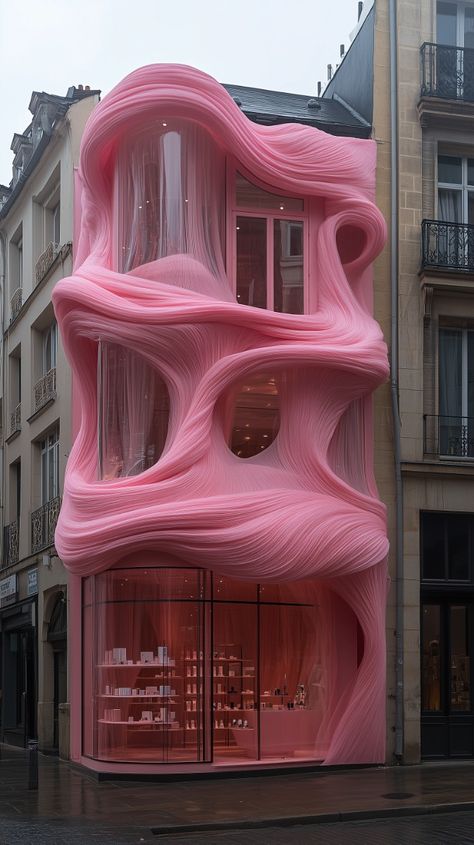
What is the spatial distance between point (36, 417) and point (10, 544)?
185 inches

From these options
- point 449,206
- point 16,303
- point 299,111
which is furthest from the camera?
point 16,303

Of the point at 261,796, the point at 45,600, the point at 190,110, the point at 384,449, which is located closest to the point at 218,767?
the point at 261,796

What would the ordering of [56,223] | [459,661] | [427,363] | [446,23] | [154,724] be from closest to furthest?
[154,724], [459,661], [427,363], [446,23], [56,223]

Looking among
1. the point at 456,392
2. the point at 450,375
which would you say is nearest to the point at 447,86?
the point at 450,375

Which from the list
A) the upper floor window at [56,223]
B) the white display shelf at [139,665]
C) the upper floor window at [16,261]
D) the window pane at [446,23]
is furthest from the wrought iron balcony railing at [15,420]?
the window pane at [446,23]

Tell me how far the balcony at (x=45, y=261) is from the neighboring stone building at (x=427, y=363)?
751 cm

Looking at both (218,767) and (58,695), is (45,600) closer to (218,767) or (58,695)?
(58,695)

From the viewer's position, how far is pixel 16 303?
30297mm

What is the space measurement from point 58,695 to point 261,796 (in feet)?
30.8

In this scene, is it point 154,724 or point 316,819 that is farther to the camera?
point 154,724

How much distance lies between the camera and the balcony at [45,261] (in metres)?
26.5

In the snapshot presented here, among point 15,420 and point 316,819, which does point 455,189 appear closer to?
point 316,819

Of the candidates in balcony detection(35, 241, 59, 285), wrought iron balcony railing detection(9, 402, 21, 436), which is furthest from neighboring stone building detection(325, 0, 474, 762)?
wrought iron balcony railing detection(9, 402, 21, 436)

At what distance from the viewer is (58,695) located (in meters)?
25.5
